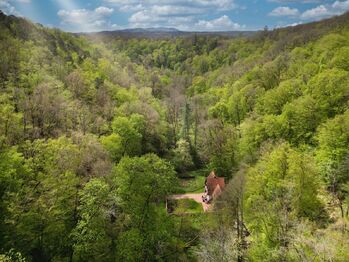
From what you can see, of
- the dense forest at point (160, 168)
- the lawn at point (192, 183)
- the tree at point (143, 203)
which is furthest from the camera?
the lawn at point (192, 183)

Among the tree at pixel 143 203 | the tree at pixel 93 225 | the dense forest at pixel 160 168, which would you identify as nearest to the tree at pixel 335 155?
the dense forest at pixel 160 168

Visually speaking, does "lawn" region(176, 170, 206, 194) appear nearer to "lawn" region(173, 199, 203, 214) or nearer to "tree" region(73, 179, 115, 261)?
"lawn" region(173, 199, 203, 214)

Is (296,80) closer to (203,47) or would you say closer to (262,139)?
(262,139)

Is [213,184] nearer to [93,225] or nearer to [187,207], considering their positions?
[187,207]

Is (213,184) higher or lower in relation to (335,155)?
lower

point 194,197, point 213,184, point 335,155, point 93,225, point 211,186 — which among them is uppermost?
point 335,155

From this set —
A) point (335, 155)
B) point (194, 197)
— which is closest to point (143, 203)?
point (335, 155)

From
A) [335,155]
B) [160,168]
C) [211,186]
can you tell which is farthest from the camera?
[211,186]

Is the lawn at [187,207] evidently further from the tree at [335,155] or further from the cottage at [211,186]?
the tree at [335,155]

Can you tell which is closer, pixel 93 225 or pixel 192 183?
pixel 93 225

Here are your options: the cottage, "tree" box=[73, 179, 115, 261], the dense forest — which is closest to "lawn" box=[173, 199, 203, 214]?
the cottage
